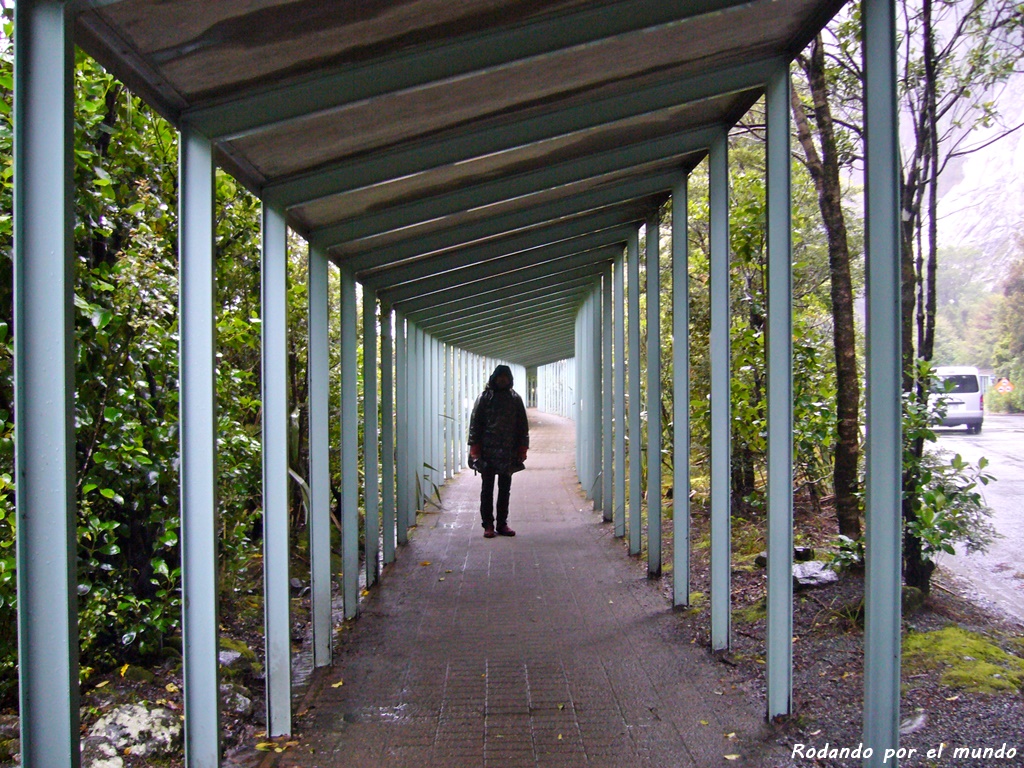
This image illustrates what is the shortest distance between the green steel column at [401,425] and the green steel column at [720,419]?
12.3 feet

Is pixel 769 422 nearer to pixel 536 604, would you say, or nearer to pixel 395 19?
pixel 395 19

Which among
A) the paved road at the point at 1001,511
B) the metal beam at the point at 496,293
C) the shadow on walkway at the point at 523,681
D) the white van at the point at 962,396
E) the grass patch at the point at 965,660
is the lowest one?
the shadow on walkway at the point at 523,681

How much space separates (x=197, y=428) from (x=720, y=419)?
2647 millimetres

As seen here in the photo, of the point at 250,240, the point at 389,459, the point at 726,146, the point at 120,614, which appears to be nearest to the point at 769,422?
the point at 726,146

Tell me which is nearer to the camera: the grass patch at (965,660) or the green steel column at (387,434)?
the grass patch at (965,660)

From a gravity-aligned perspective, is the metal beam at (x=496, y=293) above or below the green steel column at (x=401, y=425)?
above

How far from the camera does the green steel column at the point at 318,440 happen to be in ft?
14.0

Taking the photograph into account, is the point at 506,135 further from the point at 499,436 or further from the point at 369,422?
the point at 499,436

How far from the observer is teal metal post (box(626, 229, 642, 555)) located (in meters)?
6.63

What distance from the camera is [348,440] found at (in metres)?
5.27

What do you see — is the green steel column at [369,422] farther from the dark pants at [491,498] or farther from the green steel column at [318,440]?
the dark pants at [491,498]

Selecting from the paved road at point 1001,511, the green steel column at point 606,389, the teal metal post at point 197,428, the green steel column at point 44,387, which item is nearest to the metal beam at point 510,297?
the green steel column at point 606,389

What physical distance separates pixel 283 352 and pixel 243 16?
65.3 inches

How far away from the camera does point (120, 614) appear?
3.89 metres
